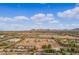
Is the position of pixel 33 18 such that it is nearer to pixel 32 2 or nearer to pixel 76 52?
pixel 32 2

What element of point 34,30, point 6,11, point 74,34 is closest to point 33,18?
point 34,30

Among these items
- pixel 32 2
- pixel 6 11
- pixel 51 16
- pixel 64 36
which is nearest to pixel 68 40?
pixel 64 36

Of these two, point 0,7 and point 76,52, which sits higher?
point 0,7

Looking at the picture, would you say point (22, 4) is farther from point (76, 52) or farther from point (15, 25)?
point (76, 52)

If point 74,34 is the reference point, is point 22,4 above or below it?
above
